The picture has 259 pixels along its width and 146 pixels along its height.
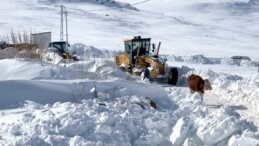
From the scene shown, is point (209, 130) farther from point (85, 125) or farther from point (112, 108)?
point (112, 108)

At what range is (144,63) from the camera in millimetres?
22031

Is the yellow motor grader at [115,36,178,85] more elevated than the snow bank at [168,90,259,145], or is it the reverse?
the snow bank at [168,90,259,145]

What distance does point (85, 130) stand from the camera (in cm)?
732

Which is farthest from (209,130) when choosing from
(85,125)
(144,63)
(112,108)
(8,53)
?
(144,63)

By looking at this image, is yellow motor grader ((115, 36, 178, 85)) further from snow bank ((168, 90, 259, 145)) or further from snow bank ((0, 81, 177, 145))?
snow bank ((168, 90, 259, 145))

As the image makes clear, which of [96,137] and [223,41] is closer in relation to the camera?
[96,137]

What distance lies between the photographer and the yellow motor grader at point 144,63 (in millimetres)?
20906

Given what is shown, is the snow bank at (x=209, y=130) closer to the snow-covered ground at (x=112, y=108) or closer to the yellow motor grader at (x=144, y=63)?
the snow-covered ground at (x=112, y=108)

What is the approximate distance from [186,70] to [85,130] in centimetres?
1679

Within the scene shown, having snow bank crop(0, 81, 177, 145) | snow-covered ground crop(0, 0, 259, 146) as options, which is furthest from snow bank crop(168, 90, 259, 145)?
snow bank crop(0, 81, 177, 145)

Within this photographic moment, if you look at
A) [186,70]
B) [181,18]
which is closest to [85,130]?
[186,70]

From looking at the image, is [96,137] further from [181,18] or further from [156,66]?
[181,18]

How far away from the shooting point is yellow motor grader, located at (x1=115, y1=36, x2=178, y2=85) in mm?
20906

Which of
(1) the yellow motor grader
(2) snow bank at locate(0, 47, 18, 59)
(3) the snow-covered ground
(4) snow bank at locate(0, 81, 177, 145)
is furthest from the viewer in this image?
(1) the yellow motor grader
